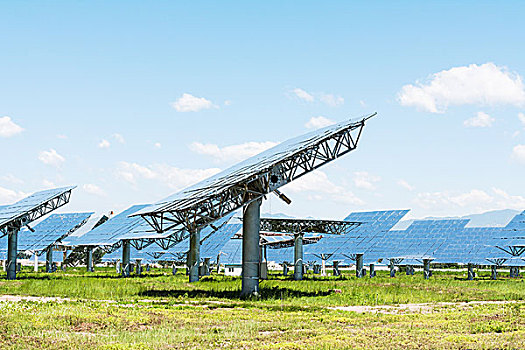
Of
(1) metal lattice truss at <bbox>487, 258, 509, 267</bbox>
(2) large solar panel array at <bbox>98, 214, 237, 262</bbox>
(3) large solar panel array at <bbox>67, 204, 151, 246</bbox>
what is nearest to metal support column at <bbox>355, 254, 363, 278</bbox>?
(1) metal lattice truss at <bbox>487, 258, 509, 267</bbox>

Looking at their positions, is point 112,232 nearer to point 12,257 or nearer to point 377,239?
point 12,257

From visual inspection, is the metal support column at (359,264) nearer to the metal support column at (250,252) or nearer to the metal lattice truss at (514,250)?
the metal lattice truss at (514,250)

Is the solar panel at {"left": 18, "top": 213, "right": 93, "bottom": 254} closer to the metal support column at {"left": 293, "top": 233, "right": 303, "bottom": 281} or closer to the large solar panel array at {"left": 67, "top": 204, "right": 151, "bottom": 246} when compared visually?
the large solar panel array at {"left": 67, "top": 204, "right": 151, "bottom": 246}

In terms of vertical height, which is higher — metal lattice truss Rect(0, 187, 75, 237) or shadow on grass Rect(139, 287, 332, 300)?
metal lattice truss Rect(0, 187, 75, 237)

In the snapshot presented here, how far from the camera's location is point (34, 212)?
52719 millimetres

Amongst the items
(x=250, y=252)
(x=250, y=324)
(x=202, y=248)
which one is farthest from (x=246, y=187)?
(x=202, y=248)

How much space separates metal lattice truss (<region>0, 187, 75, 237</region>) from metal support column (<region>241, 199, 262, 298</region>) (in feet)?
82.4

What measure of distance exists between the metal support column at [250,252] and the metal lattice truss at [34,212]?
25123mm

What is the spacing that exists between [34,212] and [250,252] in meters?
26.8

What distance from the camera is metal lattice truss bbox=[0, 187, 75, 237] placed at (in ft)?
168

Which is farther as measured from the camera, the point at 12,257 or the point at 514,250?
the point at 514,250

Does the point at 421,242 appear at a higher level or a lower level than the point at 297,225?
lower

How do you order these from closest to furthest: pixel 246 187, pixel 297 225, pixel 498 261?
pixel 246 187 < pixel 297 225 < pixel 498 261

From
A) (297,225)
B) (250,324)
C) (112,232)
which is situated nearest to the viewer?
(250,324)
